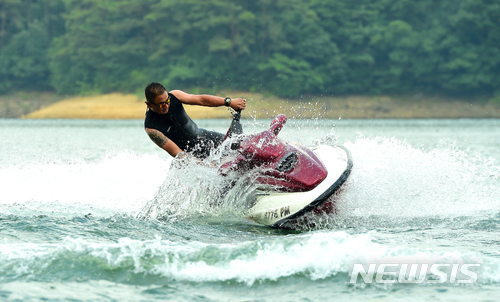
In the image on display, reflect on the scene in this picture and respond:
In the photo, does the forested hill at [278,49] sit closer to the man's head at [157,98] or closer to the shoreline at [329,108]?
the shoreline at [329,108]

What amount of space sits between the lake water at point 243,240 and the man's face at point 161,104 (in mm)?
661

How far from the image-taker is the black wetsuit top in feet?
21.9

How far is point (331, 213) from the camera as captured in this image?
6445mm

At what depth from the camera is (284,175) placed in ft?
20.6

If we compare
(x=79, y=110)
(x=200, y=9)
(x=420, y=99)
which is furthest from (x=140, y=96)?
(x=420, y=99)

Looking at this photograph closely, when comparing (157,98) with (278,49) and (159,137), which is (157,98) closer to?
(159,137)

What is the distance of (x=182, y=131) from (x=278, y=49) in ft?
139

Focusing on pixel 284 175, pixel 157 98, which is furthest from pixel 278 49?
pixel 284 175

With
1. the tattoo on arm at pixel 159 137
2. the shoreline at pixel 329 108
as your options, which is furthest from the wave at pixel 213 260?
the shoreline at pixel 329 108

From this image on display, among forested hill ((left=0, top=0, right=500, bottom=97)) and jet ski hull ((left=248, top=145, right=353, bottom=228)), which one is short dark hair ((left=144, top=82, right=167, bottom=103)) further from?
forested hill ((left=0, top=0, right=500, bottom=97))

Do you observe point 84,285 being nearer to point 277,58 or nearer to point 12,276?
point 12,276

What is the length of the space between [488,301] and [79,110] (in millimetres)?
44276

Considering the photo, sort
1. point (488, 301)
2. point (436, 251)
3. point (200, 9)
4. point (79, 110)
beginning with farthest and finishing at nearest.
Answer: point (200, 9) → point (79, 110) → point (436, 251) → point (488, 301)

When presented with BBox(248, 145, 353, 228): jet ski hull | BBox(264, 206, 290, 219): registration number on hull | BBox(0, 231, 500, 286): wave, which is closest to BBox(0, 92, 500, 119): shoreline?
BBox(248, 145, 353, 228): jet ski hull
